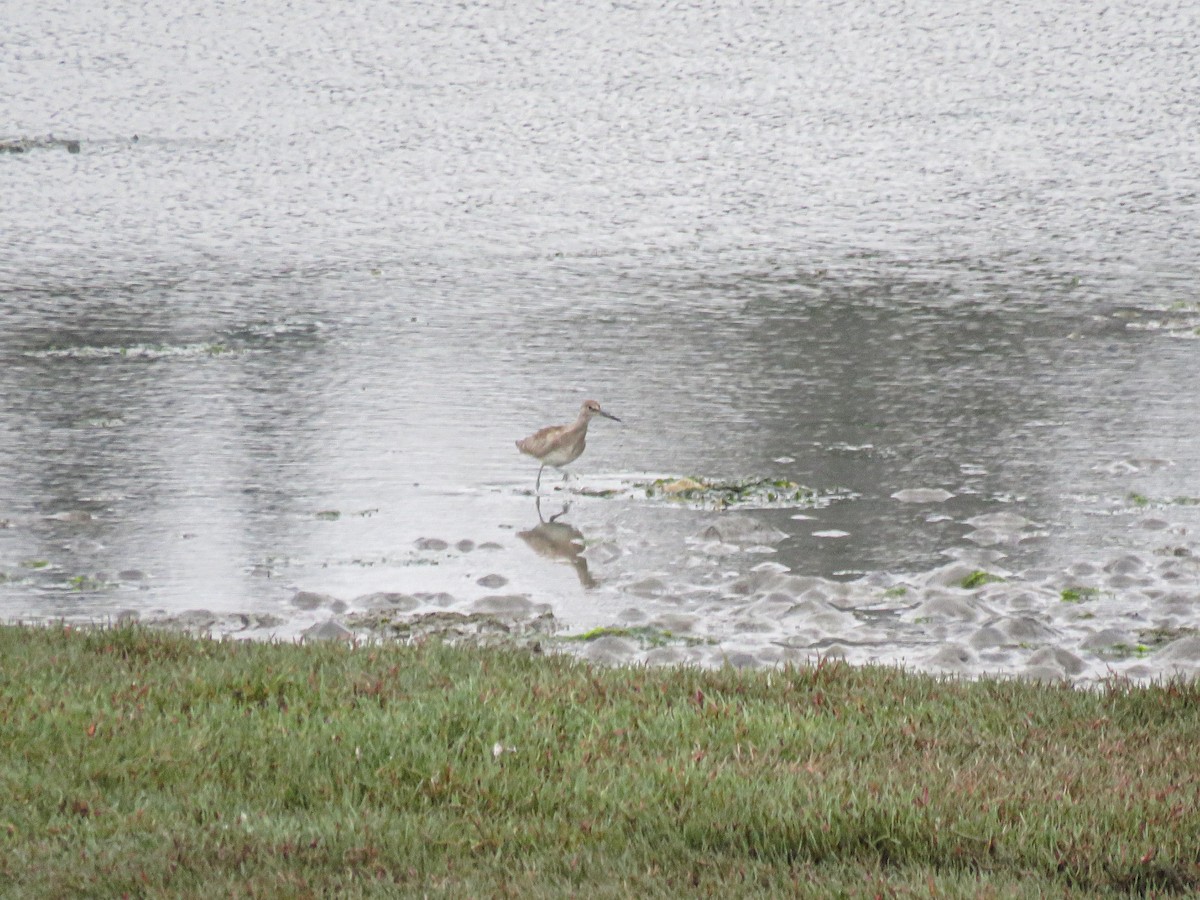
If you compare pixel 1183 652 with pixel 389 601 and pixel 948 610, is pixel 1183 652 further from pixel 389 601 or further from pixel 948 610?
pixel 389 601

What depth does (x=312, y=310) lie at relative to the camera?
18328 millimetres

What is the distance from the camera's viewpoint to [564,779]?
6.42 metres

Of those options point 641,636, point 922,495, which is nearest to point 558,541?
point 641,636

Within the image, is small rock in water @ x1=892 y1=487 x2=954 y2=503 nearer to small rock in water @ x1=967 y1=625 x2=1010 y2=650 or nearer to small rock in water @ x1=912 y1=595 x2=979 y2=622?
small rock in water @ x1=912 y1=595 x2=979 y2=622

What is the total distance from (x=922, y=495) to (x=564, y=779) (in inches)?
219

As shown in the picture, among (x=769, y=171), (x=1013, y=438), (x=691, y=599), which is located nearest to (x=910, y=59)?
(x=769, y=171)

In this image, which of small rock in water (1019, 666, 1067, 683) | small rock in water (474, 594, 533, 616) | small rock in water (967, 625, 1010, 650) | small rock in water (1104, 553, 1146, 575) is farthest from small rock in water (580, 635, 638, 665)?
small rock in water (1104, 553, 1146, 575)

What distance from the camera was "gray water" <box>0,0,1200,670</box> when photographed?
10.6m

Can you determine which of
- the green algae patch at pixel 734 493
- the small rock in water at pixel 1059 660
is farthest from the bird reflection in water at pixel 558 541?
the small rock in water at pixel 1059 660

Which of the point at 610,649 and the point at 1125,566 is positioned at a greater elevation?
the point at 1125,566

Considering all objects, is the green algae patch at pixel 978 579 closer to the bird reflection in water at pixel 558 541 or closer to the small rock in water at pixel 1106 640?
the small rock in water at pixel 1106 640

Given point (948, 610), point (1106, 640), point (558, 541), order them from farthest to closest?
point (558, 541), point (948, 610), point (1106, 640)

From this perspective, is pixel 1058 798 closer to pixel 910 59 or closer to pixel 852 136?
pixel 852 136

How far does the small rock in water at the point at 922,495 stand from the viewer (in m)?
11.3
